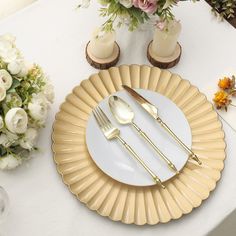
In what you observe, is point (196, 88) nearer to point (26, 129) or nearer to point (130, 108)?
point (130, 108)

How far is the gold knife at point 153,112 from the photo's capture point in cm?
101

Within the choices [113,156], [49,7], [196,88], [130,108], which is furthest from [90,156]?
[49,7]

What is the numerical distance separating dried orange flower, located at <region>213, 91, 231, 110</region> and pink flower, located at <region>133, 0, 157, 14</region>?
0.94ft

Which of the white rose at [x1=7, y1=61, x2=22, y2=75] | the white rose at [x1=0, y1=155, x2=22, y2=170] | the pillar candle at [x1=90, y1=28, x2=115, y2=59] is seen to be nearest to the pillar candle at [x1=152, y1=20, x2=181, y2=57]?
the pillar candle at [x1=90, y1=28, x2=115, y2=59]

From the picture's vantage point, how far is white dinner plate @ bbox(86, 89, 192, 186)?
99 cm

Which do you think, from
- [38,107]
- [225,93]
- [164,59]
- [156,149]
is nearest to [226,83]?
[225,93]

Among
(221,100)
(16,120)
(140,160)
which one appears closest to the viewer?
(16,120)

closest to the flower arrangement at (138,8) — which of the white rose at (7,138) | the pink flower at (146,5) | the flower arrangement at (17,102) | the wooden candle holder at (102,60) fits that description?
the pink flower at (146,5)

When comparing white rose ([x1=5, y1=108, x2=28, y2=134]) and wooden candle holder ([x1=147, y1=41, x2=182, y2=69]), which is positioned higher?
white rose ([x1=5, y1=108, x2=28, y2=134])

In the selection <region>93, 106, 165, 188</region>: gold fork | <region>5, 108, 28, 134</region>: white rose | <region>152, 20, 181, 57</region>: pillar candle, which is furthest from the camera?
<region>152, 20, 181, 57</region>: pillar candle

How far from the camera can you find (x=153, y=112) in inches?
42.1

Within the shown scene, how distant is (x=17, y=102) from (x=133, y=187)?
12.4 inches

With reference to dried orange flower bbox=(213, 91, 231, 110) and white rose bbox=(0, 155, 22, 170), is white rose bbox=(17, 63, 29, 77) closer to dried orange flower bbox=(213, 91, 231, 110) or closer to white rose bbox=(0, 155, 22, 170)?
white rose bbox=(0, 155, 22, 170)

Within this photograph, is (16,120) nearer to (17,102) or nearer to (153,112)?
(17,102)
